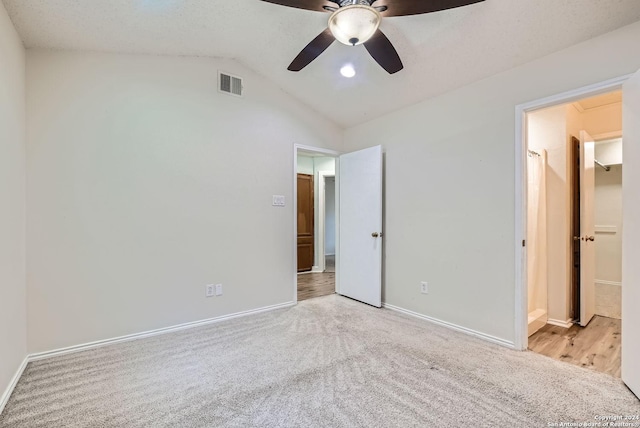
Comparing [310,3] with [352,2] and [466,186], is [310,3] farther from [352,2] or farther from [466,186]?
[466,186]

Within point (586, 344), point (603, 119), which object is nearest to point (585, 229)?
point (586, 344)

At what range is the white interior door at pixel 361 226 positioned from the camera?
12.0ft

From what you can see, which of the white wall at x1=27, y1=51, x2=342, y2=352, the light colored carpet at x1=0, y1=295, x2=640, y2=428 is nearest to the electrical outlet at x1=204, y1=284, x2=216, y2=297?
the white wall at x1=27, y1=51, x2=342, y2=352

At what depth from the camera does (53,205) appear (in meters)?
2.45

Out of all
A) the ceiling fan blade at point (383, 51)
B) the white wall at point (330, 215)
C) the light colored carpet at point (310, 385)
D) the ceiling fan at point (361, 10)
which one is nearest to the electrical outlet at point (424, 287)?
the light colored carpet at point (310, 385)

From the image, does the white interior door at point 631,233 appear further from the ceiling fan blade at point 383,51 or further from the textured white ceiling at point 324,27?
the ceiling fan blade at point 383,51

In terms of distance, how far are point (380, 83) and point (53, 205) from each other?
3204 mm

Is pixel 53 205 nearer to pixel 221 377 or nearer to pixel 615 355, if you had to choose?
pixel 221 377

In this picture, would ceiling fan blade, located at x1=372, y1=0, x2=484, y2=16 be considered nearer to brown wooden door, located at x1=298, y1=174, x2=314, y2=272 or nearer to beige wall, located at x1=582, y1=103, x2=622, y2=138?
beige wall, located at x1=582, y1=103, x2=622, y2=138

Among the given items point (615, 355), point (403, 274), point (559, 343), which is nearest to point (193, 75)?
point (403, 274)

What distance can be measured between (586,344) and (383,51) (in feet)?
10.1

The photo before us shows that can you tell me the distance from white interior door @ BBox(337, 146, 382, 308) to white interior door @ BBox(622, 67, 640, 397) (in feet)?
6.87

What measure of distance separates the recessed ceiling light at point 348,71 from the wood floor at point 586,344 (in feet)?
10.1

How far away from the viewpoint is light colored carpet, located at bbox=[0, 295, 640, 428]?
1.69 meters
